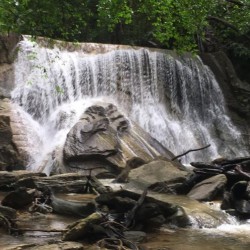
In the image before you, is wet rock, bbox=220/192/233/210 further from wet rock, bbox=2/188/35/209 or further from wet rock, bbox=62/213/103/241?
wet rock, bbox=2/188/35/209

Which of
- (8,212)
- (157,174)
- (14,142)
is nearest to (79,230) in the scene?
(8,212)

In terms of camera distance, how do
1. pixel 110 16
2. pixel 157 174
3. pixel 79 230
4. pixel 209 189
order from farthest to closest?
pixel 157 174 < pixel 209 189 < pixel 110 16 < pixel 79 230

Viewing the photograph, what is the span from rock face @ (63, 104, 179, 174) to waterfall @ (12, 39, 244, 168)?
4.56ft

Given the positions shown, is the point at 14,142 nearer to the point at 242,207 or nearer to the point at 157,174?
the point at 157,174

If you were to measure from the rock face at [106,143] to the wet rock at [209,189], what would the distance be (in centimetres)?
310

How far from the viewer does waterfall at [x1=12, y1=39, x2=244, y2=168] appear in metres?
17.2

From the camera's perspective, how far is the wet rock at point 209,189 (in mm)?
9312

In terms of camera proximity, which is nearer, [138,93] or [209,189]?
[209,189]

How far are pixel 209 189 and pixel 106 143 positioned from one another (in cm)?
527

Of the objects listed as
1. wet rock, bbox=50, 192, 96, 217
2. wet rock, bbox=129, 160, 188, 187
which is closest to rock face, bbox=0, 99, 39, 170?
wet rock, bbox=129, 160, 188, 187

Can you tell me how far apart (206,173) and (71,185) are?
3037 millimetres

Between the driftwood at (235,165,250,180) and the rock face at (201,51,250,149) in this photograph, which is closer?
the driftwood at (235,165,250,180)

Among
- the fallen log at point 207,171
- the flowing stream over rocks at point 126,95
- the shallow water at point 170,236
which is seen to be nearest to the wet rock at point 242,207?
the shallow water at point 170,236

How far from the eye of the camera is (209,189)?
941cm
